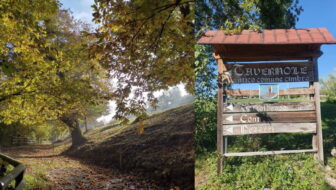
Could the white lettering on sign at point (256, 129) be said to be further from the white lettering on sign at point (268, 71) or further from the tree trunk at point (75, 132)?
the tree trunk at point (75, 132)

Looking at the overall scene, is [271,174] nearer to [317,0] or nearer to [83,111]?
[317,0]

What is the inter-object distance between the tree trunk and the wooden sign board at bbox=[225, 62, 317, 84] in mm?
1210

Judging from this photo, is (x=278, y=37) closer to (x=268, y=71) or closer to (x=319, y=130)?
(x=268, y=71)

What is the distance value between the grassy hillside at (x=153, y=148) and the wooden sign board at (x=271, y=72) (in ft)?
2.57

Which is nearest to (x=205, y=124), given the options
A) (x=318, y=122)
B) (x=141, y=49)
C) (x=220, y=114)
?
(x=220, y=114)

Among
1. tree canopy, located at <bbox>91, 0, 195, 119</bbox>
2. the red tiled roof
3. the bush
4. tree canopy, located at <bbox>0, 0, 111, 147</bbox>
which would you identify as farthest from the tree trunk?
the red tiled roof

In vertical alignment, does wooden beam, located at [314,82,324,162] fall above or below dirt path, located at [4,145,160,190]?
above

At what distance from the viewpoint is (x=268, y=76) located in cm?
161

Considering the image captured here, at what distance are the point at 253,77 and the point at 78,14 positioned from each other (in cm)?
145

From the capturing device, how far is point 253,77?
1.64 m

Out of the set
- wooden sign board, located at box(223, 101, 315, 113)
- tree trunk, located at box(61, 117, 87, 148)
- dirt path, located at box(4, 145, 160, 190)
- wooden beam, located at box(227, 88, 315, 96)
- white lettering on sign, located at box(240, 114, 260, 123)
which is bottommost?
dirt path, located at box(4, 145, 160, 190)

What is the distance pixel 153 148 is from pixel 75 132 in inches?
27.0

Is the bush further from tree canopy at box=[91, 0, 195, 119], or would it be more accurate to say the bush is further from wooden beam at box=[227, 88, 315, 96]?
tree canopy at box=[91, 0, 195, 119]

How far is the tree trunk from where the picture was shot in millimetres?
1975
